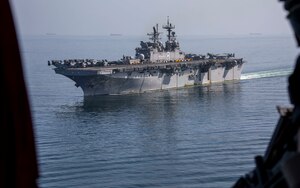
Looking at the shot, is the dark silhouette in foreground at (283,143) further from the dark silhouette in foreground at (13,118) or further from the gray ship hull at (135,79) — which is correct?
the gray ship hull at (135,79)

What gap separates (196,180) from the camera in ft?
67.7

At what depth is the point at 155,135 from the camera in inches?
1248

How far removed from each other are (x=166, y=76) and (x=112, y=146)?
90.7 ft

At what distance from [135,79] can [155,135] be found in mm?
20310

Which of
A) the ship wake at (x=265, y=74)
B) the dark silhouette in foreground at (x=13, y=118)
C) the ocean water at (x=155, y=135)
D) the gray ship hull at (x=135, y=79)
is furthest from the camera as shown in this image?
the ship wake at (x=265, y=74)

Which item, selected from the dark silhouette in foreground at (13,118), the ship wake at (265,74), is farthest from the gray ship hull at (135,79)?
the dark silhouette in foreground at (13,118)

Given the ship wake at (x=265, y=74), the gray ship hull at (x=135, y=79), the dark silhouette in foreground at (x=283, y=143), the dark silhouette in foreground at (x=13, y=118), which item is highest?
the dark silhouette in foreground at (x=13, y=118)

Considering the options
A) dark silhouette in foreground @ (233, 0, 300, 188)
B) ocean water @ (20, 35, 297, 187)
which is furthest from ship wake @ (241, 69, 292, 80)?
dark silhouette in foreground @ (233, 0, 300, 188)

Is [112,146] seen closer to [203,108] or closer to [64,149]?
[64,149]

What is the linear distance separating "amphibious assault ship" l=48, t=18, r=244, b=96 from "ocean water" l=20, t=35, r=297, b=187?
5.08 ft

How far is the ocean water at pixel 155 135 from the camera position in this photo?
21734 mm

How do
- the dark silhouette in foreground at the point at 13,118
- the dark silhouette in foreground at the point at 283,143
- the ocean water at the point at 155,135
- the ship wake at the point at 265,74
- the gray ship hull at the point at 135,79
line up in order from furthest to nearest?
the ship wake at the point at 265,74
the gray ship hull at the point at 135,79
the ocean water at the point at 155,135
the dark silhouette in foreground at the point at 283,143
the dark silhouette in foreground at the point at 13,118

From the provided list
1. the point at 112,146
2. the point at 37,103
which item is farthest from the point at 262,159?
the point at 37,103

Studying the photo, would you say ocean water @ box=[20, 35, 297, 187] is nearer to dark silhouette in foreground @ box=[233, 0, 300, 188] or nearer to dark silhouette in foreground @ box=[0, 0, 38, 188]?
dark silhouette in foreground @ box=[233, 0, 300, 188]
